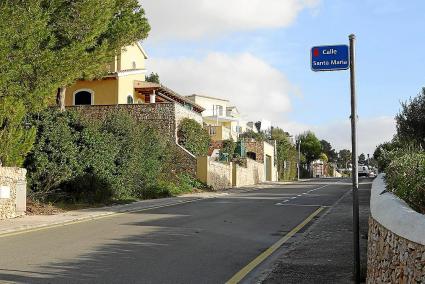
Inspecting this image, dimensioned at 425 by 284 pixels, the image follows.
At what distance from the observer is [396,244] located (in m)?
5.09

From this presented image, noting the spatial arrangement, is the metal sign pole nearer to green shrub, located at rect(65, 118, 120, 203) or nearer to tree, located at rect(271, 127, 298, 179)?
green shrub, located at rect(65, 118, 120, 203)

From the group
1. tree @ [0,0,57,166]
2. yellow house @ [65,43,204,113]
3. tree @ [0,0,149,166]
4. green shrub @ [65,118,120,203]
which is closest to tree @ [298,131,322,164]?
yellow house @ [65,43,204,113]

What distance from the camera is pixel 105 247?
11.4 m

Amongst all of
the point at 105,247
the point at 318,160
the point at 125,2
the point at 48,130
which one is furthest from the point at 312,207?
the point at 318,160

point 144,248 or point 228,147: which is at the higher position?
point 228,147

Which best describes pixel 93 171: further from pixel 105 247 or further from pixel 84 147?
pixel 105 247

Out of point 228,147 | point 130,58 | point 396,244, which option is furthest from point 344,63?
point 228,147

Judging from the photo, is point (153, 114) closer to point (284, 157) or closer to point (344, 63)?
point (344, 63)

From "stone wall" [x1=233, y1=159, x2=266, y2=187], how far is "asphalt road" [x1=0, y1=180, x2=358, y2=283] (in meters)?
27.4

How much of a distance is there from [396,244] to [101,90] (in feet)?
128

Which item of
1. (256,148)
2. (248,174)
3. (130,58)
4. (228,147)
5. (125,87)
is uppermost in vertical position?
(130,58)

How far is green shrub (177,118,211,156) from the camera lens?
1575 inches

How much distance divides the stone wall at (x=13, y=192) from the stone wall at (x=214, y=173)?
20.1 m

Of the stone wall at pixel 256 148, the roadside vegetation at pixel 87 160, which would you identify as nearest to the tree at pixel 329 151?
the stone wall at pixel 256 148
